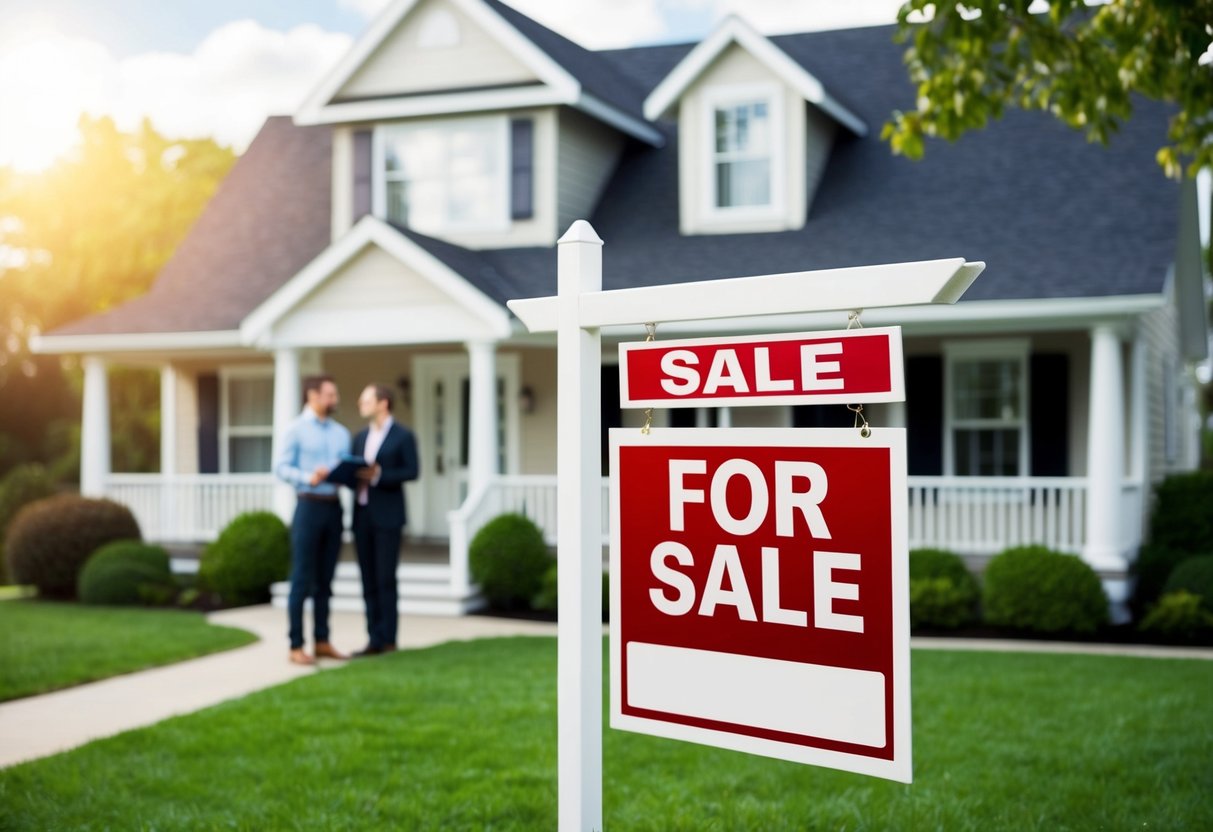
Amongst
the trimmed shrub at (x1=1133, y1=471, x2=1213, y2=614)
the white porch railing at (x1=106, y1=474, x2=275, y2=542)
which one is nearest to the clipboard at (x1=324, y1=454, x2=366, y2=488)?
the white porch railing at (x1=106, y1=474, x2=275, y2=542)

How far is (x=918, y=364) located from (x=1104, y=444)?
2668 mm

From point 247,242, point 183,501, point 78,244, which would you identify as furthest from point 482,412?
point 78,244

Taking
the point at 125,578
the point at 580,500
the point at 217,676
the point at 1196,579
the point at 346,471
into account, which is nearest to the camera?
the point at 580,500

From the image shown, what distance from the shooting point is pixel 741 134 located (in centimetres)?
1431

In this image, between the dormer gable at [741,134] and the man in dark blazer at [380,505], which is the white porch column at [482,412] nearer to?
the dormer gable at [741,134]

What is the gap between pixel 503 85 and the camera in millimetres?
14555

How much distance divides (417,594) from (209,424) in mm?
5956

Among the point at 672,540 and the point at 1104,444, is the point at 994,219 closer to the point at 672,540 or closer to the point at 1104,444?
the point at 1104,444

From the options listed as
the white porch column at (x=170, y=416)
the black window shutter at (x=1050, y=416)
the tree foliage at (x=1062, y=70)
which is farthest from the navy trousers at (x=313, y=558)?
the white porch column at (x=170, y=416)

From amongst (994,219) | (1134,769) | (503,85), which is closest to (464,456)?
(503,85)

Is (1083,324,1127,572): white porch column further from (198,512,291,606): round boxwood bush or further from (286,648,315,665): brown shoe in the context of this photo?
(198,512,291,606): round boxwood bush

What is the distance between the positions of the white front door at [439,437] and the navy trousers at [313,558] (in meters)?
6.88

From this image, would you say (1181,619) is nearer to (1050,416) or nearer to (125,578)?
(1050,416)

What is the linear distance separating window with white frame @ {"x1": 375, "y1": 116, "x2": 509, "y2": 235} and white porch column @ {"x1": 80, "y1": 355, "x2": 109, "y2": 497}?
403 cm
